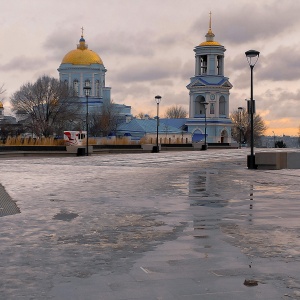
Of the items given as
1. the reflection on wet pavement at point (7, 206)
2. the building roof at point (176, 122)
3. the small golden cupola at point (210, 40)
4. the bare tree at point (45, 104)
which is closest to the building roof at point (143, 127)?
the building roof at point (176, 122)

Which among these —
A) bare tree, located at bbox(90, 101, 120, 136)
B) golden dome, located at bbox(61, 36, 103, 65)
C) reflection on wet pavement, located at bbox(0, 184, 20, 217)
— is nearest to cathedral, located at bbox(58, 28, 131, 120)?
golden dome, located at bbox(61, 36, 103, 65)

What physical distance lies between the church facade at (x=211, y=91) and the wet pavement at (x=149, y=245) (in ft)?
281

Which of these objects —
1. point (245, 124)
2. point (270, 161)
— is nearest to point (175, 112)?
point (245, 124)

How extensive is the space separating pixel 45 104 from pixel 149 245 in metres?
81.1

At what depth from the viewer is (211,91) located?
101188 millimetres

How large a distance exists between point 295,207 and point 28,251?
6631 mm

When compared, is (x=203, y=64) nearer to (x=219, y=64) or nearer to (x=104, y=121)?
(x=219, y=64)

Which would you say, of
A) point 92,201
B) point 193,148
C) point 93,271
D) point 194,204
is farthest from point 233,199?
point 193,148

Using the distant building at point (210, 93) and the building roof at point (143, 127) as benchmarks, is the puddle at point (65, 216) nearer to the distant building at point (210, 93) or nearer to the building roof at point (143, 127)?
the distant building at point (210, 93)

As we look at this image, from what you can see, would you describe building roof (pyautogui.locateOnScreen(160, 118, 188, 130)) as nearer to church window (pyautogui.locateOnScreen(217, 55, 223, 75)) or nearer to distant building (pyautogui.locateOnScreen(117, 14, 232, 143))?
distant building (pyautogui.locateOnScreen(117, 14, 232, 143))

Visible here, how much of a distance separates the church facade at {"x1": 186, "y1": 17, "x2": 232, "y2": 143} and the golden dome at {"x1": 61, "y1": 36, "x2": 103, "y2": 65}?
2596 centimetres

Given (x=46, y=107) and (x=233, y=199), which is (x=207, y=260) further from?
(x=46, y=107)

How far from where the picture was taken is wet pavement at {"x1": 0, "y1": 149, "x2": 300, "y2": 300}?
18.4 feet

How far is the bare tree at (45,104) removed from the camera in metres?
83.3
